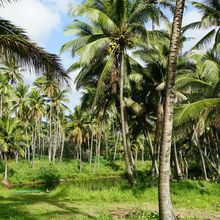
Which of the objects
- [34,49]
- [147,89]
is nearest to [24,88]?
[147,89]

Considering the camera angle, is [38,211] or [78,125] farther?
[78,125]

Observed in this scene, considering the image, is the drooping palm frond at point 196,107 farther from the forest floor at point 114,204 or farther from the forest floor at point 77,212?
the forest floor at point 77,212

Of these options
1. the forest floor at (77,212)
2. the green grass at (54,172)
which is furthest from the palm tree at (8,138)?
the forest floor at (77,212)

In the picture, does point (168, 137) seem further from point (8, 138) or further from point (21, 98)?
point (21, 98)

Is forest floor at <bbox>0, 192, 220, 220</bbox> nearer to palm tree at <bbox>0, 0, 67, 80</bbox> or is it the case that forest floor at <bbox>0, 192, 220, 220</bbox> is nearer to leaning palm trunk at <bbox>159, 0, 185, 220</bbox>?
leaning palm trunk at <bbox>159, 0, 185, 220</bbox>

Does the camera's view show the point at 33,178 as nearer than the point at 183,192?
No

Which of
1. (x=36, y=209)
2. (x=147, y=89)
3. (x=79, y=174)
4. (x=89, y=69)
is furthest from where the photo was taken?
(x=79, y=174)

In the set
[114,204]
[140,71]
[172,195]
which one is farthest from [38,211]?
[140,71]

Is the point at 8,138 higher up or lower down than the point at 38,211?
higher up

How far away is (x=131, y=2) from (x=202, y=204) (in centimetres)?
1214

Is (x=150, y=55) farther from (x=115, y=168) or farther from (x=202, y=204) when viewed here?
(x=115, y=168)

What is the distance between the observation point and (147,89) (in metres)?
27.4

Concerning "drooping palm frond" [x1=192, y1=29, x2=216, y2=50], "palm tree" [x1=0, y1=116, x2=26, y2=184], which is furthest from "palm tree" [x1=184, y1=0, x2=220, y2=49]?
"palm tree" [x1=0, y1=116, x2=26, y2=184]

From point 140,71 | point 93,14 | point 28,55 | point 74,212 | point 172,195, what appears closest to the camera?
point 28,55
